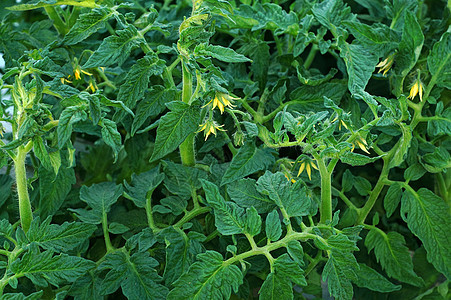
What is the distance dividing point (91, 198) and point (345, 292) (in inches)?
13.2

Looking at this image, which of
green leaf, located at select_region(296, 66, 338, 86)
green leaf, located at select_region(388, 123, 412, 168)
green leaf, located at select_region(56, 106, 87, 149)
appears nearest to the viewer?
green leaf, located at select_region(56, 106, 87, 149)

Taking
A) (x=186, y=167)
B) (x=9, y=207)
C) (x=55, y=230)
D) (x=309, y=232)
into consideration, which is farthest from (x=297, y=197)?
(x=9, y=207)

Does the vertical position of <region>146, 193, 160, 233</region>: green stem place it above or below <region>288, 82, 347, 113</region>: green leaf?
below

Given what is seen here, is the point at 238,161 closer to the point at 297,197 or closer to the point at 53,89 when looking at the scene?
the point at 297,197

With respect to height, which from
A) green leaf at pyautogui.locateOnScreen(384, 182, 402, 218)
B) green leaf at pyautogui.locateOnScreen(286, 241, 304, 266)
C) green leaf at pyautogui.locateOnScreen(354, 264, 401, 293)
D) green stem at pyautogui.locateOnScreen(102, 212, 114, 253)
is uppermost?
green leaf at pyautogui.locateOnScreen(286, 241, 304, 266)

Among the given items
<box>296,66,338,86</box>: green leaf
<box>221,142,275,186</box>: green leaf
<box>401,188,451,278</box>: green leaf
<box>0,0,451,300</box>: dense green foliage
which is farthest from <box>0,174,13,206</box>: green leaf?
<box>401,188,451,278</box>: green leaf

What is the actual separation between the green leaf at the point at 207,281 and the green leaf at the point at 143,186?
15 centimetres

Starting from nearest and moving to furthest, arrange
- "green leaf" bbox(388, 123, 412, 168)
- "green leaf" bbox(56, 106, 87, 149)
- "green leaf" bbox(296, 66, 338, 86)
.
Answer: "green leaf" bbox(56, 106, 87, 149), "green leaf" bbox(388, 123, 412, 168), "green leaf" bbox(296, 66, 338, 86)

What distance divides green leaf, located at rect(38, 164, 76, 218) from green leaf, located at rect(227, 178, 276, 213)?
0.69 ft

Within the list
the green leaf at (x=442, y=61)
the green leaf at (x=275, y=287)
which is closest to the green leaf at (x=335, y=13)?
the green leaf at (x=442, y=61)

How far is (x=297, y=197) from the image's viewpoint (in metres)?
0.59

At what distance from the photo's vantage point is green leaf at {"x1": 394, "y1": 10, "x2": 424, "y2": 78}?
0.69 m

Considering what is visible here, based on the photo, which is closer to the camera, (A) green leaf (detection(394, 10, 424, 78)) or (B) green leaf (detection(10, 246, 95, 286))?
(B) green leaf (detection(10, 246, 95, 286))

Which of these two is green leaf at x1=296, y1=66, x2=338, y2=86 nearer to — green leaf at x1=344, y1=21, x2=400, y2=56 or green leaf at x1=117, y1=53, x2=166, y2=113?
green leaf at x1=344, y1=21, x2=400, y2=56
